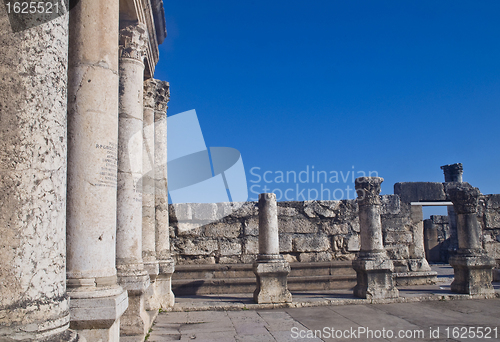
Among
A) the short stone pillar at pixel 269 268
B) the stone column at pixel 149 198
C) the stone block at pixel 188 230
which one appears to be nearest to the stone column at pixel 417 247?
the short stone pillar at pixel 269 268

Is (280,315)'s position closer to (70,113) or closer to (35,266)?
(70,113)

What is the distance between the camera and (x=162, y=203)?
7980mm

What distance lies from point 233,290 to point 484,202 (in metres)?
7.81

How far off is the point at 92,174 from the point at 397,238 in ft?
29.0

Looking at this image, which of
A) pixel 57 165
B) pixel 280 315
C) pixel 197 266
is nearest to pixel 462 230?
pixel 280 315

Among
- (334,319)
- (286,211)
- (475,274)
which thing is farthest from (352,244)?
(334,319)

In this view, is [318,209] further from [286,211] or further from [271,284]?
[271,284]

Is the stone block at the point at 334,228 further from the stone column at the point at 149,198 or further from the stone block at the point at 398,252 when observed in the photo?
the stone column at the point at 149,198

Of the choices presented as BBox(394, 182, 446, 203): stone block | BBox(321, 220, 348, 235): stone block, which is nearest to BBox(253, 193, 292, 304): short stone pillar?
BBox(321, 220, 348, 235): stone block

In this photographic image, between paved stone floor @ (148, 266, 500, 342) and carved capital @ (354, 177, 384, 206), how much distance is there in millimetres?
2021

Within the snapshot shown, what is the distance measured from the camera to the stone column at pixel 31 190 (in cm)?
219

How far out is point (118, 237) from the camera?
527cm

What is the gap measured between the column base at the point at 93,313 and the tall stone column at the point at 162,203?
3861mm

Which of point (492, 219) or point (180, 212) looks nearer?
point (180, 212)
